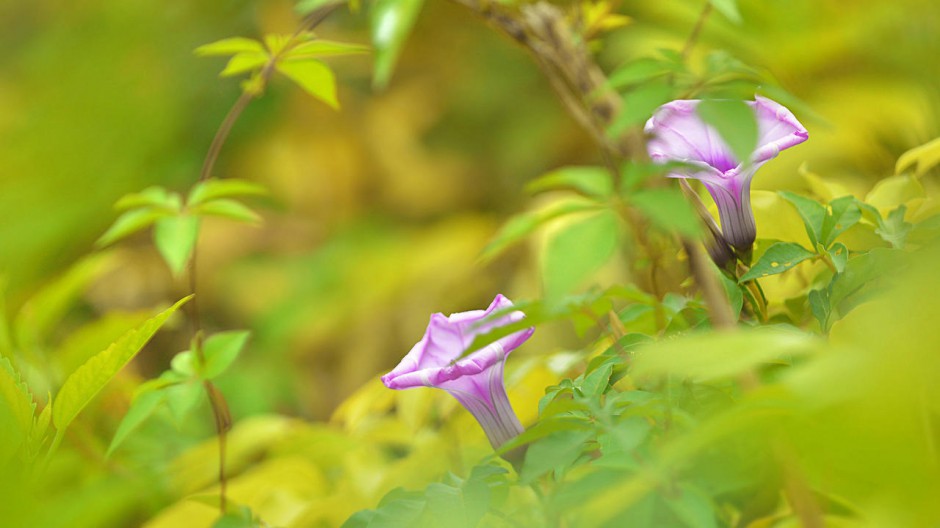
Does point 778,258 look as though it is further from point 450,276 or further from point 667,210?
point 450,276

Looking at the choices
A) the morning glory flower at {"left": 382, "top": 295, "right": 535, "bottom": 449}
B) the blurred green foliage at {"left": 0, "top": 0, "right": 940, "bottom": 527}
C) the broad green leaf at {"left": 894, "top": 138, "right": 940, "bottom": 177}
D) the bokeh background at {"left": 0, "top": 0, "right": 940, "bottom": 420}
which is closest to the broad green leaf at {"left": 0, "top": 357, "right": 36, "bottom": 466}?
the blurred green foliage at {"left": 0, "top": 0, "right": 940, "bottom": 527}

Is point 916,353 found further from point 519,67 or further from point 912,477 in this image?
point 519,67

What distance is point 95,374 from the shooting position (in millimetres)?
293

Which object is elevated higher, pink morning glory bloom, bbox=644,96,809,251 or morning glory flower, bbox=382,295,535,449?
pink morning glory bloom, bbox=644,96,809,251

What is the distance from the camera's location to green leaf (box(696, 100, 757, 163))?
206 mm

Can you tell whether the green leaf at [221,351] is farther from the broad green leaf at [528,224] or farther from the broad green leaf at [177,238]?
the broad green leaf at [528,224]

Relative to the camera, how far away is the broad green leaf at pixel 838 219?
1.03ft

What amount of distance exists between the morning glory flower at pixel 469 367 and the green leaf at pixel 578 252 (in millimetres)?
59

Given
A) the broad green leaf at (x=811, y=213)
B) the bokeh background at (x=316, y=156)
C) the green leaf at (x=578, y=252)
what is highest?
the green leaf at (x=578, y=252)

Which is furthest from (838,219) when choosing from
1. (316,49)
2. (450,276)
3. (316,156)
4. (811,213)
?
(316,156)

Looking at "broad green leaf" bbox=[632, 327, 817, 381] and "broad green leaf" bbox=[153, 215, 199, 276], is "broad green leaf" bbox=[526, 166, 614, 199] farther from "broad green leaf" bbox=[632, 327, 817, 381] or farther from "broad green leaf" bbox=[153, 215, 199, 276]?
"broad green leaf" bbox=[153, 215, 199, 276]

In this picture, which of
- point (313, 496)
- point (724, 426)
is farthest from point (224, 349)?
point (724, 426)

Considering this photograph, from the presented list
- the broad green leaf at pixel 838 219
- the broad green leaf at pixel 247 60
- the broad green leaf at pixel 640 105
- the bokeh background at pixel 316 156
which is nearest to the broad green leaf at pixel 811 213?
the broad green leaf at pixel 838 219

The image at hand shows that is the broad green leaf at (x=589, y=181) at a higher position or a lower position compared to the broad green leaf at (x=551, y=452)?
higher
